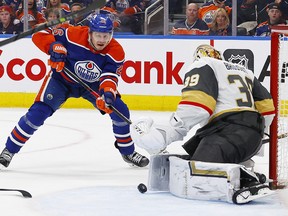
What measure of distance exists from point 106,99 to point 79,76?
0.28m

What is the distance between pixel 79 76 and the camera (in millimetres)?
4801

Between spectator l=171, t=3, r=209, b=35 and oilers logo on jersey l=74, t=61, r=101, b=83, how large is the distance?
2.87 meters

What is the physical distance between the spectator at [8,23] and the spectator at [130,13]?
0.94 meters

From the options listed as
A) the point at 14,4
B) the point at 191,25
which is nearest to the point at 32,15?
the point at 14,4

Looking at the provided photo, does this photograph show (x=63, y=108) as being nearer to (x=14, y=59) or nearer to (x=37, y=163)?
(x=14, y=59)

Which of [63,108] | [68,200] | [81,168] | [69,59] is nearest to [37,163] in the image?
[81,168]

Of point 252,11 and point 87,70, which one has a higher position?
point 252,11

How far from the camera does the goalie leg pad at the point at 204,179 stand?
3555 mm

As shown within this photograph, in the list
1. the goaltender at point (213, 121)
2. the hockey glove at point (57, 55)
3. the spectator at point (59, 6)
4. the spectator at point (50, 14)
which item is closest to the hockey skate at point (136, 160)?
the hockey glove at point (57, 55)

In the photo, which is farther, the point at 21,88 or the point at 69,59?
the point at 21,88

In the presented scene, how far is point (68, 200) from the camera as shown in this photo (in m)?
3.74

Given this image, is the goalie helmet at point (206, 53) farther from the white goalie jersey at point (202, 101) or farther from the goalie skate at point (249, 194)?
the goalie skate at point (249, 194)

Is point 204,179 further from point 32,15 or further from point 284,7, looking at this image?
point 32,15

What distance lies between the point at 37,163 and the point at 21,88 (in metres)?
3.07
